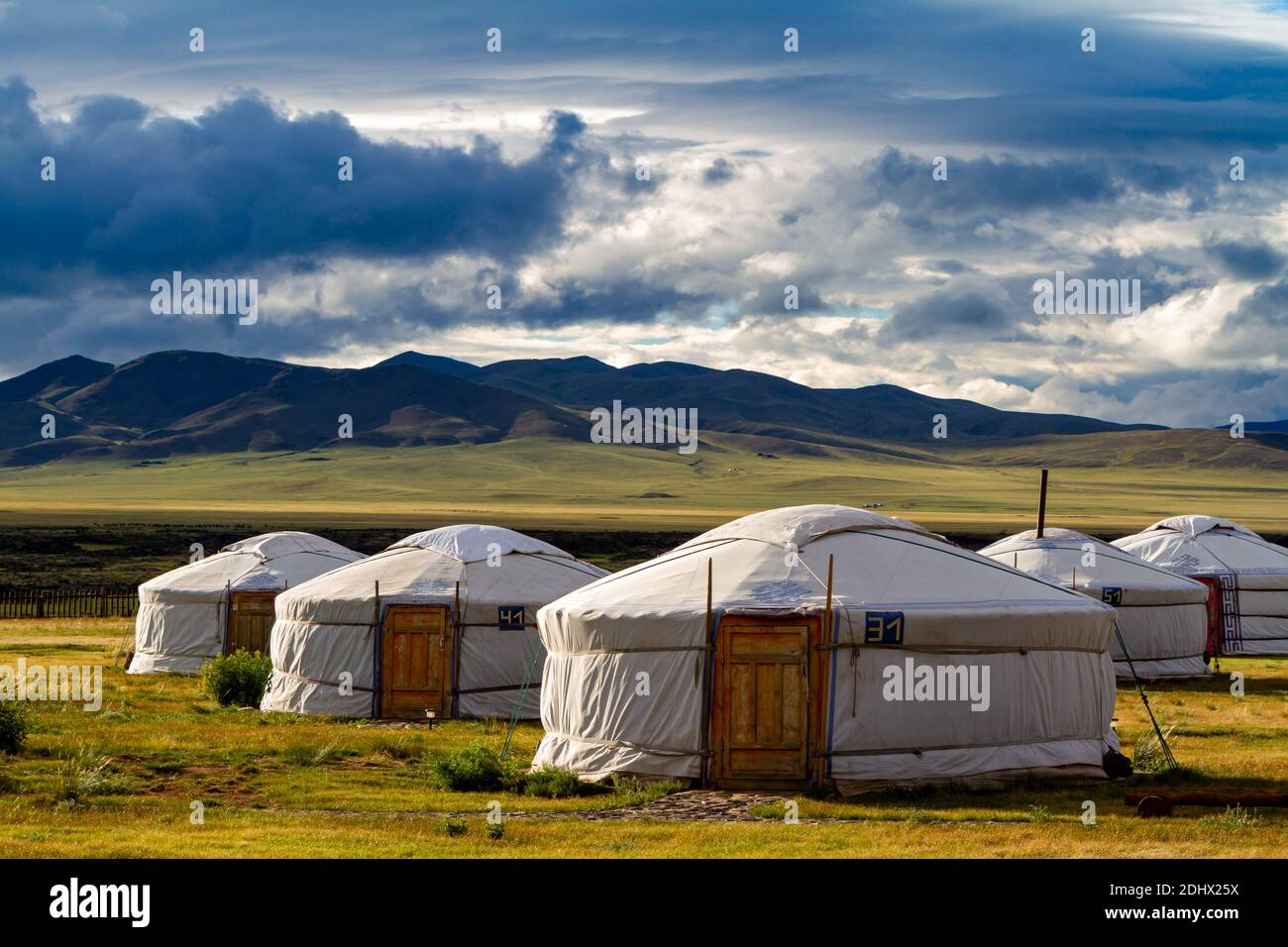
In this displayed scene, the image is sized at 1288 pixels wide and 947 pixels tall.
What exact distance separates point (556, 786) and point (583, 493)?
478ft

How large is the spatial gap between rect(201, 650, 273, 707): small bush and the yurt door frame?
9.90 meters

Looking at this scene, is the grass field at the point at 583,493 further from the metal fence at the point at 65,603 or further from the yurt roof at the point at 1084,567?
the yurt roof at the point at 1084,567

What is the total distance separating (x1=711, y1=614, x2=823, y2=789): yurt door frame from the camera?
41.3ft

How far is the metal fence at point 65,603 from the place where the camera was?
3828cm

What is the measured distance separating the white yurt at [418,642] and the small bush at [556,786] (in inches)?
248

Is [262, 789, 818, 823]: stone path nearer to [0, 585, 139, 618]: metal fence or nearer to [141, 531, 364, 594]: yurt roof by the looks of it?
[141, 531, 364, 594]: yurt roof

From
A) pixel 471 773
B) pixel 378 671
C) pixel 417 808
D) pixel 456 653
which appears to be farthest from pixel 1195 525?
pixel 417 808

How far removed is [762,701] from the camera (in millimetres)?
12656

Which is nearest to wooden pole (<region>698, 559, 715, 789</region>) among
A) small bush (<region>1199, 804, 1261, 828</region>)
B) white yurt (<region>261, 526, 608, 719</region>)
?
small bush (<region>1199, 804, 1261, 828</region>)

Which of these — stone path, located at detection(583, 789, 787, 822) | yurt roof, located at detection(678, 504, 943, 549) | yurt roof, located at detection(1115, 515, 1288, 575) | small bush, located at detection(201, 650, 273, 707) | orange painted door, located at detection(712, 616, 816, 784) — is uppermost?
yurt roof, located at detection(678, 504, 943, 549)

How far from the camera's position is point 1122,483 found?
182 meters

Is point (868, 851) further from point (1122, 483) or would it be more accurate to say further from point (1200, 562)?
point (1122, 483)

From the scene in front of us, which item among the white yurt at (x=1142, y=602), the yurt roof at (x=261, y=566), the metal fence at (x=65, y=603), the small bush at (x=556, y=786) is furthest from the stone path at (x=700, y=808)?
the metal fence at (x=65, y=603)
